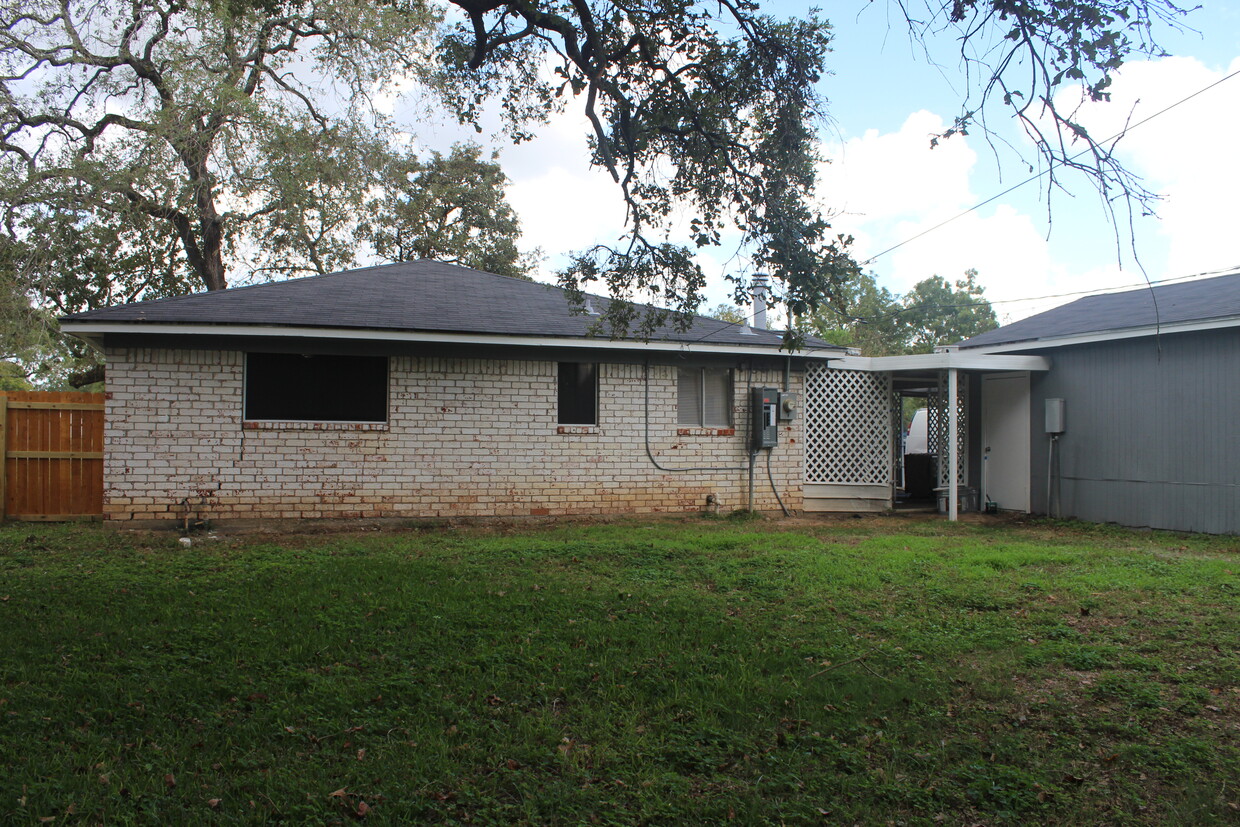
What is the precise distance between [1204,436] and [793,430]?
5.43m

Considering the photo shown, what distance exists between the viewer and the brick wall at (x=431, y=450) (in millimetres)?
10117

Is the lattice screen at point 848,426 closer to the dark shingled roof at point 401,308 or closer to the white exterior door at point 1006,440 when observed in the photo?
the dark shingled roof at point 401,308

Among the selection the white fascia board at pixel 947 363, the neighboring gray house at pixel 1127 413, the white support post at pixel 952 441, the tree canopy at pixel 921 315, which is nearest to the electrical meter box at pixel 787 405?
the white fascia board at pixel 947 363

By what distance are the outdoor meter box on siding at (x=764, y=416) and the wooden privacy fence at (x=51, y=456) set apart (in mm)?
9071

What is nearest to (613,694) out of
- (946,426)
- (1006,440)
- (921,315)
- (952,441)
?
(952,441)

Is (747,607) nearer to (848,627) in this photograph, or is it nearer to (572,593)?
(848,627)

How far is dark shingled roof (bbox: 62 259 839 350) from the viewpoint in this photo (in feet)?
33.3

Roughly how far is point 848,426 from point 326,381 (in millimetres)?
8024

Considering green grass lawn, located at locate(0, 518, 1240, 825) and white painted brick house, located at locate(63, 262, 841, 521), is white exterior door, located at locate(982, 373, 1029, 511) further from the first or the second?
green grass lawn, located at locate(0, 518, 1240, 825)

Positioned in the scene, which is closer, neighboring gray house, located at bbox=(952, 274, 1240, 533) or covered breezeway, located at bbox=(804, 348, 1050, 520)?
neighboring gray house, located at bbox=(952, 274, 1240, 533)

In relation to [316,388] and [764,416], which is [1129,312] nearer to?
[764,416]

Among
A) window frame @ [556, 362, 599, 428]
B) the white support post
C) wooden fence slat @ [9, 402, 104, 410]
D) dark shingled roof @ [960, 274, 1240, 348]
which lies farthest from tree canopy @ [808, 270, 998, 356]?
wooden fence slat @ [9, 402, 104, 410]

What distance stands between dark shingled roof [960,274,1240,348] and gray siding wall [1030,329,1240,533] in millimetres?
305

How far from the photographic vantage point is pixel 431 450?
10984 millimetres
